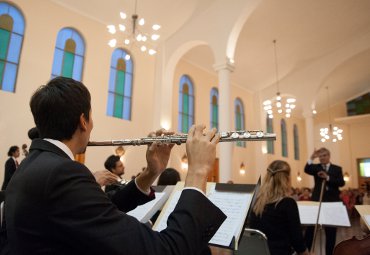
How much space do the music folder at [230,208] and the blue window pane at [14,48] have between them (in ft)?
25.6

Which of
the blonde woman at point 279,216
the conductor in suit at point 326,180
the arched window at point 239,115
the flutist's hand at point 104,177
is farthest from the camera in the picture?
the arched window at point 239,115

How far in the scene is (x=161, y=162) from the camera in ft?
5.87

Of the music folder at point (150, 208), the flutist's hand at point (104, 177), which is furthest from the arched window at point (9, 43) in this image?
the music folder at point (150, 208)

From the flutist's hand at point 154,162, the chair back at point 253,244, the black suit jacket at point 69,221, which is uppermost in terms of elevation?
the flutist's hand at point 154,162

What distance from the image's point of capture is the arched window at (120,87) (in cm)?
1028

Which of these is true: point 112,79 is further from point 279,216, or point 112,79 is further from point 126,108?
point 279,216

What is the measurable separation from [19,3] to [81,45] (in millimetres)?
1988

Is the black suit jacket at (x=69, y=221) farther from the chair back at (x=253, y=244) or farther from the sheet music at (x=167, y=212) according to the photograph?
the chair back at (x=253, y=244)

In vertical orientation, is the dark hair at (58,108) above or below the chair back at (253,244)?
above

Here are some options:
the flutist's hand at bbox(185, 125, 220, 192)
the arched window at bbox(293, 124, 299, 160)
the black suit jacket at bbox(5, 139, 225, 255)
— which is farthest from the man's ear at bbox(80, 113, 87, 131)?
the arched window at bbox(293, 124, 299, 160)

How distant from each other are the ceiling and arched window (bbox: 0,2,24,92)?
136 centimetres

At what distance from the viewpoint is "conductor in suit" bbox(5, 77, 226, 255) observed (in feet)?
3.14

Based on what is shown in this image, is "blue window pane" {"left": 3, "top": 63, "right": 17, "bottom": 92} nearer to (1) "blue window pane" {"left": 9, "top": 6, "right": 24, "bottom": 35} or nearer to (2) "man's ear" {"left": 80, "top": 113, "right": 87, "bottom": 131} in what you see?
(1) "blue window pane" {"left": 9, "top": 6, "right": 24, "bottom": 35}

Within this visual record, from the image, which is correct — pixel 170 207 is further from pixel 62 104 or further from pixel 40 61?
pixel 40 61
